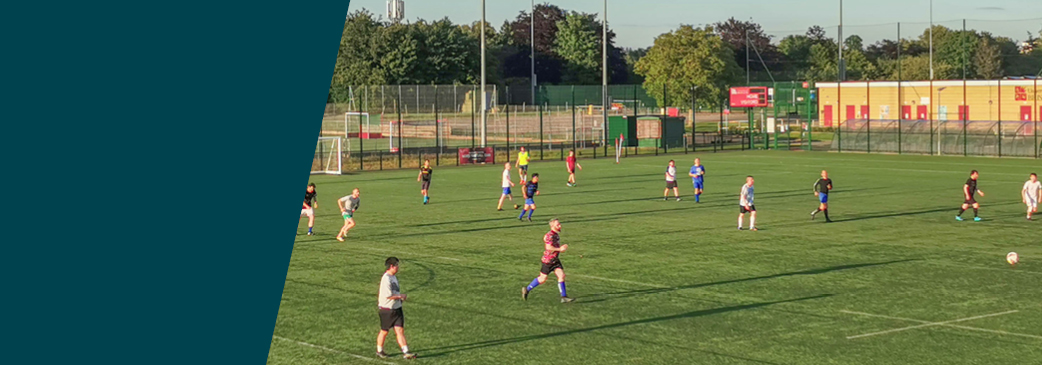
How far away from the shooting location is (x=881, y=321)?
18.3 m

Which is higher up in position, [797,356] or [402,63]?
[402,63]

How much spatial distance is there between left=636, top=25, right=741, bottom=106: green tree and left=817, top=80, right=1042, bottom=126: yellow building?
9302 mm

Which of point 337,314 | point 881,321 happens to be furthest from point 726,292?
point 337,314

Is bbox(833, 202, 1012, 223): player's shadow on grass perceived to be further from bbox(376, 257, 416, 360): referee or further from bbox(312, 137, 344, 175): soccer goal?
bbox(312, 137, 344, 175): soccer goal

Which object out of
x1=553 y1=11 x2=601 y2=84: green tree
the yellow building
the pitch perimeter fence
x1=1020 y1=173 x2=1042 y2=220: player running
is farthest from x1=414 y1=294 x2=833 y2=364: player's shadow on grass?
x1=553 y1=11 x2=601 y2=84: green tree

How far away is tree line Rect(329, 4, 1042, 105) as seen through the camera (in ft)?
312

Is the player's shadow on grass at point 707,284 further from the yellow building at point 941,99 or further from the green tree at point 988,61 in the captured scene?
the green tree at point 988,61

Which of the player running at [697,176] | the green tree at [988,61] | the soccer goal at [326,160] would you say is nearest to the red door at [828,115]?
the green tree at [988,61]

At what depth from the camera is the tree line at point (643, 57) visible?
95000 mm

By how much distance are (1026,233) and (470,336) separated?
60.2ft

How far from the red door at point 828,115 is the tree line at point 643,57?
6.82m

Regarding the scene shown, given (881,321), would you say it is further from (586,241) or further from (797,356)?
(586,241)

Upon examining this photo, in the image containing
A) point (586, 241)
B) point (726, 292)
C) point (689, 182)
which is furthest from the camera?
point (689, 182)

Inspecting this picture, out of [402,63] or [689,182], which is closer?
[689,182]
